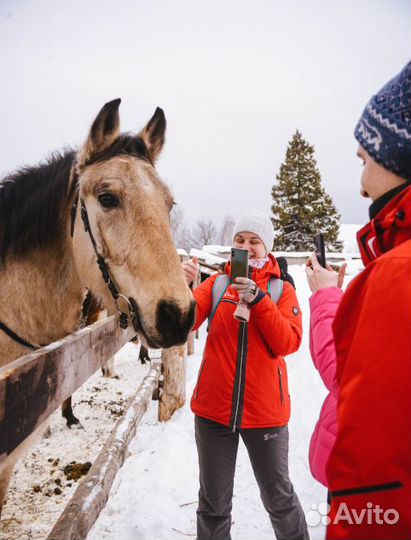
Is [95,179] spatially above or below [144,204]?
above

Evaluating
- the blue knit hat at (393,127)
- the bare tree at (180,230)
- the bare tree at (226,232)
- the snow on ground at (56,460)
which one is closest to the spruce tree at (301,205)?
the bare tree at (180,230)

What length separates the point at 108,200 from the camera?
79.7 inches

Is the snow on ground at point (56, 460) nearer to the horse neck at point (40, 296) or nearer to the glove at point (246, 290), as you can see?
the horse neck at point (40, 296)

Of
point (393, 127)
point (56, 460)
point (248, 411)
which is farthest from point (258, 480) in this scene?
point (56, 460)

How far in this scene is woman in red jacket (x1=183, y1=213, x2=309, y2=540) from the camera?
2.12 m

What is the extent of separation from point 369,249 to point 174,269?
1.04m

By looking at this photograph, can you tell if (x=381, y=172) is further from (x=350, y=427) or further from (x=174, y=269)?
(x=174, y=269)

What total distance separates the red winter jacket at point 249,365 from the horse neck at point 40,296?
1021 millimetres

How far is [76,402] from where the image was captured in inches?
230

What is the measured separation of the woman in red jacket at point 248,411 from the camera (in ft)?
6.96

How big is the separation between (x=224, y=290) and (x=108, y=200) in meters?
1.05

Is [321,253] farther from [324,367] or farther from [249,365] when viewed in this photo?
[249,365]

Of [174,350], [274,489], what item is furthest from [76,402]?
[274,489]

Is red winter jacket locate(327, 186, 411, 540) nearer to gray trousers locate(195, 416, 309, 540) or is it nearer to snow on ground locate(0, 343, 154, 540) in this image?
gray trousers locate(195, 416, 309, 540)
